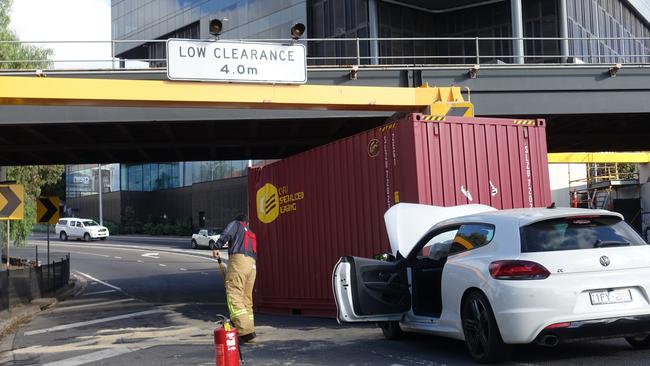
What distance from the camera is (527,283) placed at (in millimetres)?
5910

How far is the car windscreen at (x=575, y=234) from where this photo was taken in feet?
20.2

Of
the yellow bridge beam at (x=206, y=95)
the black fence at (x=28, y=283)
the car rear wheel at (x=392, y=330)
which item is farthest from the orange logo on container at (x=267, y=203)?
the black fence at (x=28, y=283)

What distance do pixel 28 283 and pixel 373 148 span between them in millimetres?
10828

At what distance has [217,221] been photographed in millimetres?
53875

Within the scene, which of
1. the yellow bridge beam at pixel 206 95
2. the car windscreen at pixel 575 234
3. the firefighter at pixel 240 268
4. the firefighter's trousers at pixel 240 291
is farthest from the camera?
the yellow bridge beam at pixel 206 95

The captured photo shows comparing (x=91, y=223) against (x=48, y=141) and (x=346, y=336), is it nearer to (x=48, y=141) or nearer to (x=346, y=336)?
(x=48, y=141)

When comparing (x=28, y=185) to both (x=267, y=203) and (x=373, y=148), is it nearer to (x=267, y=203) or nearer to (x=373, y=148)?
(x=267, y=203)

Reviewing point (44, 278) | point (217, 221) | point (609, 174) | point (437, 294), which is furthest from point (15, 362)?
point (217, 221)

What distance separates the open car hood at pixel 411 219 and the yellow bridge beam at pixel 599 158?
1008 inches

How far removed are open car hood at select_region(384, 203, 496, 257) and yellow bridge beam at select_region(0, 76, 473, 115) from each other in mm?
2704

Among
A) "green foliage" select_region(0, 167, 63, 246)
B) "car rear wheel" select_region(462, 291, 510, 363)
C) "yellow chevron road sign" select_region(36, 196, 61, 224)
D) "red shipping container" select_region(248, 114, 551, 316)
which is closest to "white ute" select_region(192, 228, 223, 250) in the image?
"green foliage" select_region(0, 167, 63, 246)

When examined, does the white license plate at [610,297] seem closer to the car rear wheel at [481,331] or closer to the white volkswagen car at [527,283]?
the white volkswagen car at [527,283]

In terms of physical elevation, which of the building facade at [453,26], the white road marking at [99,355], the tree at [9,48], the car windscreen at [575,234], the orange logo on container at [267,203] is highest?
the building facade at [453,26]

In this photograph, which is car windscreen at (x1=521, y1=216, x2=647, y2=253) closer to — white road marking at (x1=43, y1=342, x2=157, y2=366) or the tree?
white road marking at (x1=43, y1=342, x2=157, y2=366)
